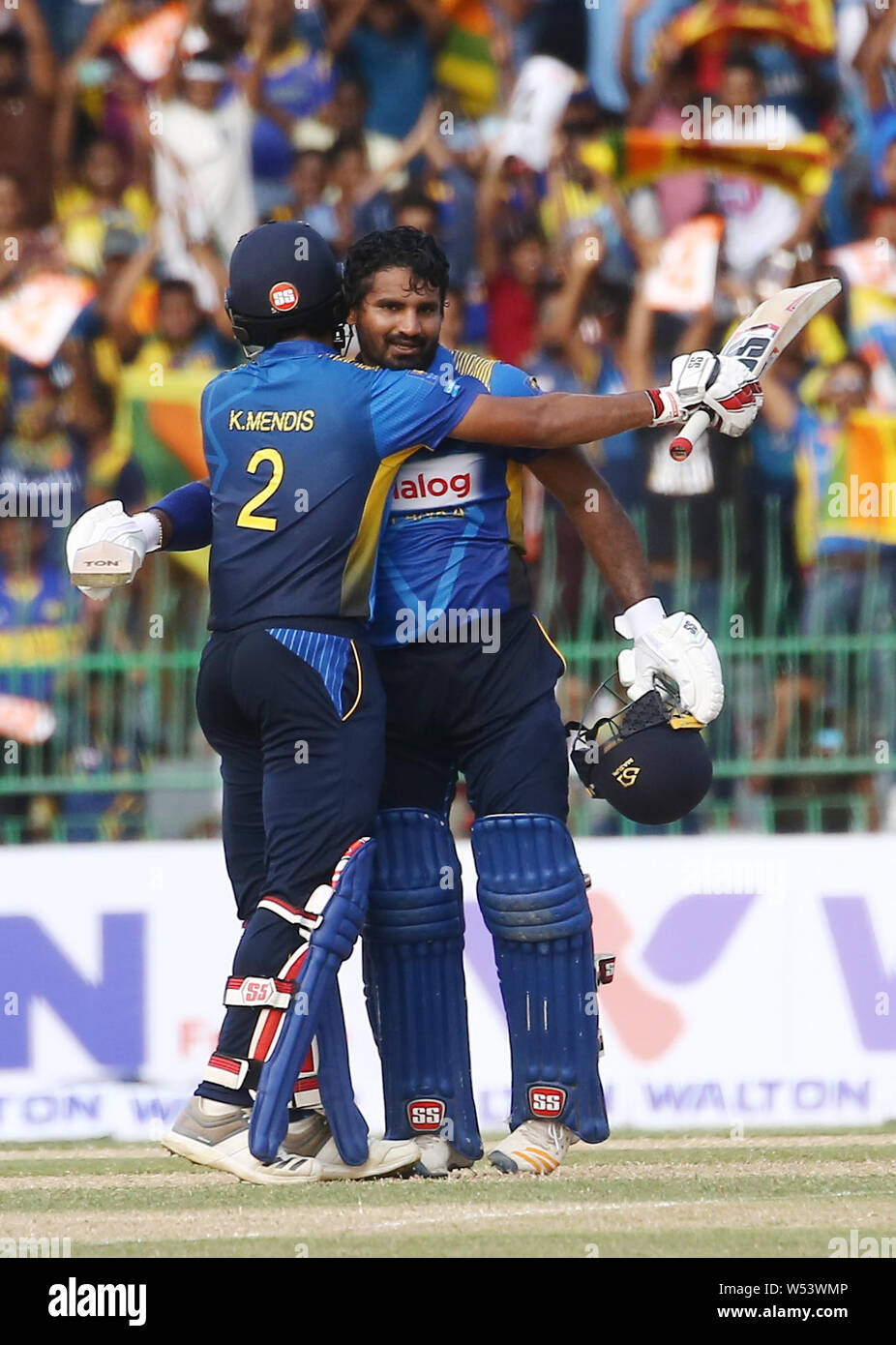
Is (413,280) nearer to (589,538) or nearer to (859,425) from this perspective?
(589,538)

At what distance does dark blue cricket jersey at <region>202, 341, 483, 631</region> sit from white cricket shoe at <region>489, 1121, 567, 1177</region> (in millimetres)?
1379

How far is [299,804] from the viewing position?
5227mm

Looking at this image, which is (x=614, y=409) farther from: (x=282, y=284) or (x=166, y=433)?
(x=166, y=433)

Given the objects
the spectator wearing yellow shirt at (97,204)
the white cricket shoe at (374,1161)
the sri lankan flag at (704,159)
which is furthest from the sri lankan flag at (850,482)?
the white cricket shoe at (374,1161)

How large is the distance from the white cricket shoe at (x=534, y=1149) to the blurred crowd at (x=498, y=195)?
3.35 meters

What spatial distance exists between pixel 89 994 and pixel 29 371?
2995 millimetres

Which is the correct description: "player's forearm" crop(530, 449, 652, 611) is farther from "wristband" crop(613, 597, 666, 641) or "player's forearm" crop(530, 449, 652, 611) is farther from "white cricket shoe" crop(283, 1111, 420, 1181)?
"white cricket shoe" crop(283, 1111, 420, 1181)

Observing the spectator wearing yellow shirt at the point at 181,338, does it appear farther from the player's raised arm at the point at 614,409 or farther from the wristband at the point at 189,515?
the player's raised arm at the point at 614,409

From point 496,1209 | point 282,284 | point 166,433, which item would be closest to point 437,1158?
point 496,1209

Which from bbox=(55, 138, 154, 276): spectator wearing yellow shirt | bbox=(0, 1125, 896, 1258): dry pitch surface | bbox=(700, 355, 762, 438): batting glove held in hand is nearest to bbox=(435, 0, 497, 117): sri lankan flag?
bbox=(55, 138, 154, 276): spectator wearing yellow shirt

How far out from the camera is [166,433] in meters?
8.98

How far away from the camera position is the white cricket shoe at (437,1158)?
548 cm

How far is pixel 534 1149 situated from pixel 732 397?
6.43 feet
